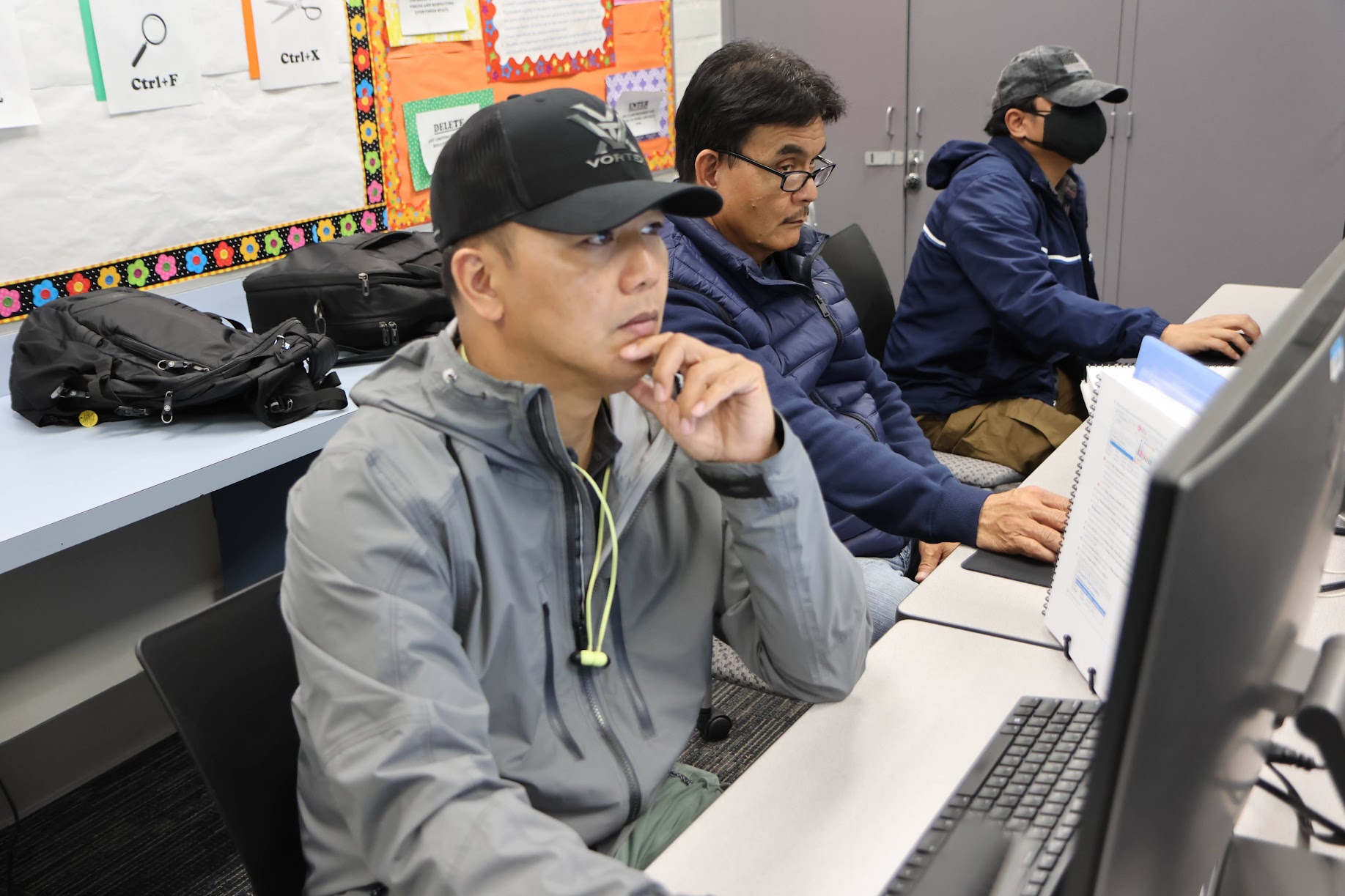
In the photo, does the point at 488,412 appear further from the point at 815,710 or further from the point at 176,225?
the point at 176,225

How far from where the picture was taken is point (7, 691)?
210 cm

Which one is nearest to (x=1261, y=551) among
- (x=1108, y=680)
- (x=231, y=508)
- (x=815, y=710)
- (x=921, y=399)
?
(x=1108, y=680)

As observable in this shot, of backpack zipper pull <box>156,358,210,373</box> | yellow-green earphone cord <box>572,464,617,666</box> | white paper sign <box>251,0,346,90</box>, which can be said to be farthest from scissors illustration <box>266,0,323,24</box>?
yellow-green earphone cord <box>572,464,617,666</box>

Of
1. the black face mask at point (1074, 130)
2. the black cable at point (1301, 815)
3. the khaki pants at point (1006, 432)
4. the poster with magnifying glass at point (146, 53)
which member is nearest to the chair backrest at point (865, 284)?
the khaki pants at point (1006, 432)

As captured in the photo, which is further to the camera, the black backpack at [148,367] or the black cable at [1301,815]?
the black backpack at [148,367]

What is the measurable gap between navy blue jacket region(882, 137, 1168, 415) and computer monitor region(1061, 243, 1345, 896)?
1.71 meters

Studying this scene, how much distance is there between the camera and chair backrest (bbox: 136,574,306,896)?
1.04 metres

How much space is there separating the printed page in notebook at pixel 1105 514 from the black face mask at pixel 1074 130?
156 centimetres

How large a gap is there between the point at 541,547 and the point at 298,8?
194 centimetres

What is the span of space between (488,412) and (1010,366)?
169cm

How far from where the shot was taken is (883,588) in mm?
1726

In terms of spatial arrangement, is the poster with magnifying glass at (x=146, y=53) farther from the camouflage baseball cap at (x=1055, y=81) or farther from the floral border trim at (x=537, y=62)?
the camouflage baseball cap at (x=1055, y=81)

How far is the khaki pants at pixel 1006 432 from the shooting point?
2268 millimetres

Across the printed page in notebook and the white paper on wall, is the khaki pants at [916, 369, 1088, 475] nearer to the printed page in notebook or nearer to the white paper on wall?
the printed page in notebook
